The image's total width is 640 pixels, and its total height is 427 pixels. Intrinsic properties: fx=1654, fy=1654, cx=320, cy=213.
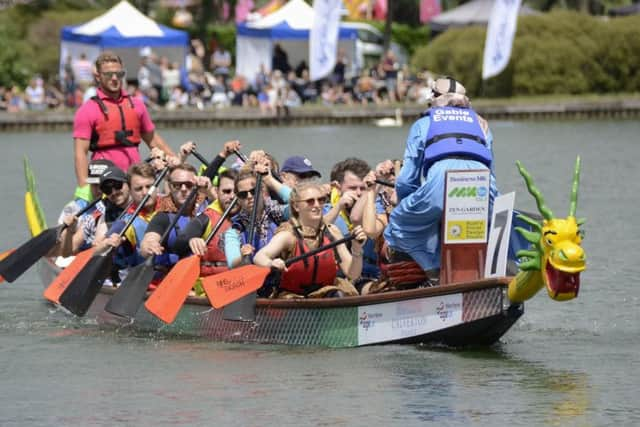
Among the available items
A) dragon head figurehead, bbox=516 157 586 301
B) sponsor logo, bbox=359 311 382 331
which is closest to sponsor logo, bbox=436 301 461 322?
sponsor logo, bbox=359 311 382 331

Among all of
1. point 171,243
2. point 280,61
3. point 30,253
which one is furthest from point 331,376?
point 280,61

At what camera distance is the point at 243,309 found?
35.6ft

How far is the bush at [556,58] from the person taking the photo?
125 feet

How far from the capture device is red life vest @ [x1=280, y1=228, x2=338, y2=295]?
10.5 m

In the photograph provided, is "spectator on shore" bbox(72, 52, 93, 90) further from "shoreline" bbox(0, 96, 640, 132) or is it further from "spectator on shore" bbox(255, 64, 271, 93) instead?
"spectator on shore" bbox(255, 64, 271, 93)

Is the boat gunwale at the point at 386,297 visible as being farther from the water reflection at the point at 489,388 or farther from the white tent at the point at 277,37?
the white tent at the point at 277,37

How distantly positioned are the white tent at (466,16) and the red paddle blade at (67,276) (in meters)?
35.5

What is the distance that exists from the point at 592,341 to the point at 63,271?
13.0 feet

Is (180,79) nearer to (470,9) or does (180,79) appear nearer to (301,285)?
(470,9)

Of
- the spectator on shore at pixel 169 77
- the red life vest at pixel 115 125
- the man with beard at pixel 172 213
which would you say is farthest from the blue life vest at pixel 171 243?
the spectator on shore at pixel 169 77

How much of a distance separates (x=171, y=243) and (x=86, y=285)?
2.61 ft

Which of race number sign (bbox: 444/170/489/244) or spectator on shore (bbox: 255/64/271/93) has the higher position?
race number sign (bbox: 444/170/489/244)

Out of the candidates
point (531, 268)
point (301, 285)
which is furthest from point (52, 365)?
point (531, 268)

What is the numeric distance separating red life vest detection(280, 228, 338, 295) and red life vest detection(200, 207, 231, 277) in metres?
0.70
